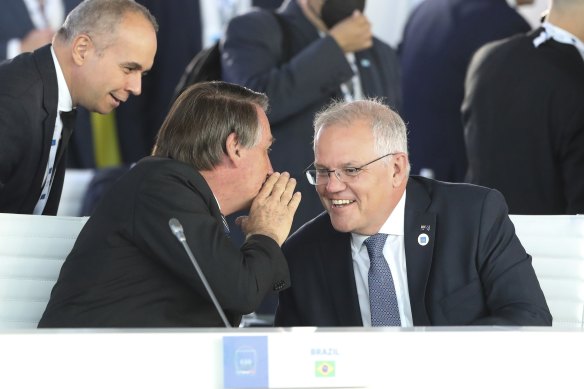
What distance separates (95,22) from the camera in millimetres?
3355

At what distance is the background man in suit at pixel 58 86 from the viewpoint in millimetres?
3172

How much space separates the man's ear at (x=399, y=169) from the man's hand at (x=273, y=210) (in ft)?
1.17

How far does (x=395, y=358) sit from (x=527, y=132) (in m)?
2.43

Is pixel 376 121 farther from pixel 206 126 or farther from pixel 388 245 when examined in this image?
pixel 206 126

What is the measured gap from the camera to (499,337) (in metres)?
1.89

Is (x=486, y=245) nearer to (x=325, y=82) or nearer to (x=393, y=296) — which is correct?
(x=393, y=296)

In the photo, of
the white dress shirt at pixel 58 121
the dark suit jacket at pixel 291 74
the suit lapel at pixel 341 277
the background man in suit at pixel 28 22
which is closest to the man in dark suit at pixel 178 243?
the suit lapel at pixel 341 277

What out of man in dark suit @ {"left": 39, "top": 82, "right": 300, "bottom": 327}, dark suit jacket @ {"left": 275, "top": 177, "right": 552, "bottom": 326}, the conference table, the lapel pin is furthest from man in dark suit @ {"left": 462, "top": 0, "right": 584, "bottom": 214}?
the conference table

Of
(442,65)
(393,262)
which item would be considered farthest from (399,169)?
(442,65)

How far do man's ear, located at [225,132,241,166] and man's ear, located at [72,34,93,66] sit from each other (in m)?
0.84

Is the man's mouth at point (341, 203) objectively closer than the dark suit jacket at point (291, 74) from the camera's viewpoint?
Yes

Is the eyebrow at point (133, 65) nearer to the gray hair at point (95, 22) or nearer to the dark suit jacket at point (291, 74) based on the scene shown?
the gray hair at point (95, 22)

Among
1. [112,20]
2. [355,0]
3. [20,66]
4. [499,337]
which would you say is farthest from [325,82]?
[499,337]

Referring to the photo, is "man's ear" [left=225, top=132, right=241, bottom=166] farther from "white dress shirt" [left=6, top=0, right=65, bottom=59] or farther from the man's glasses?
"white dress shirt" [left=6, top=0, right=65, bottom=59]
